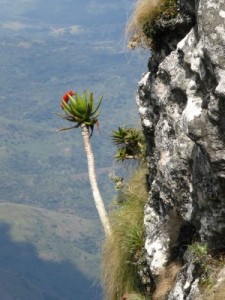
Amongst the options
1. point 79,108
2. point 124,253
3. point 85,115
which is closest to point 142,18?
point 79,108

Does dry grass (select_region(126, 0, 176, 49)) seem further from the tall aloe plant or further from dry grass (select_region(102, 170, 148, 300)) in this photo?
dry grass (select_region(102, 170, 148, 300))

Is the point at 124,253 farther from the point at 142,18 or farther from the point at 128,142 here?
the point at 142,18

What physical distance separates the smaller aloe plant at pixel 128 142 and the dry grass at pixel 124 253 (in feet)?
6.29

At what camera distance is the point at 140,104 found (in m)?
11.7

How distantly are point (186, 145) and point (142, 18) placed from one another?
304cm

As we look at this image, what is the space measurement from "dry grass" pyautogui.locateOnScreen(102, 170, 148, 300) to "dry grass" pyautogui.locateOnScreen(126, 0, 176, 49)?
291 centimetres

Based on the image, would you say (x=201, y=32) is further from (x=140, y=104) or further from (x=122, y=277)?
(x=122, y=277)

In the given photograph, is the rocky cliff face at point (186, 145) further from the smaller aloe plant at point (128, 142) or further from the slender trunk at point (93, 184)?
the smaller aloe plant at point (128, 142)

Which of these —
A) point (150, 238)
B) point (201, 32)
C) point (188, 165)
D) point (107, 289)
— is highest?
point (201, 32)

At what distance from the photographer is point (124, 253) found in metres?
12.2

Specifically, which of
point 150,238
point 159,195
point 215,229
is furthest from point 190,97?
point 150,238

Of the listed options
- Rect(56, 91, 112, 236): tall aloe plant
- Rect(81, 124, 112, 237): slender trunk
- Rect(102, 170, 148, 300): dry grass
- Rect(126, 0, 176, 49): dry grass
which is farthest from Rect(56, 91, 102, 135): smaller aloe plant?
Rect(102, 170, 148, 300): dry grass

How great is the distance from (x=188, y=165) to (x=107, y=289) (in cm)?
402

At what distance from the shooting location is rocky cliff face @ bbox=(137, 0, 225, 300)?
777cm
